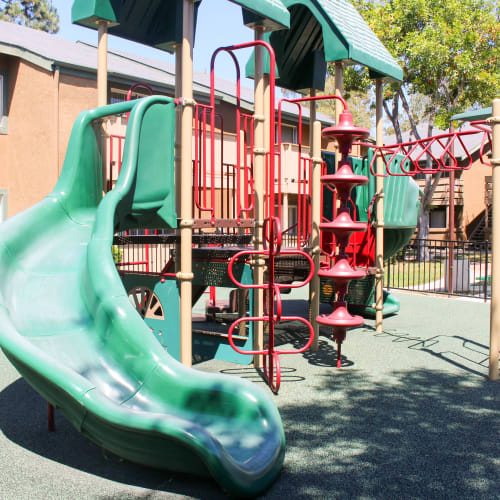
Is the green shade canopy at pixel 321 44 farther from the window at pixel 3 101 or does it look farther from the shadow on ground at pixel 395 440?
the window at pixel 3 101

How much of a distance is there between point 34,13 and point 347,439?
3929cm

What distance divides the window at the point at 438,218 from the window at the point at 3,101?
26.7 metres

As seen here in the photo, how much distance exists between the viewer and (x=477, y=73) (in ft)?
63.3

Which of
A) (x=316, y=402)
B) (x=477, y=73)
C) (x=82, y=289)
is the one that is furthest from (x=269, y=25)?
(x=477, y=73)

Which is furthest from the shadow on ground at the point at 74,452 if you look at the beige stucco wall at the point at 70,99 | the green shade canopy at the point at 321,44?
the beige stucco wall at the point at 70,99

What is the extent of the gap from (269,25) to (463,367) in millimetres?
4408

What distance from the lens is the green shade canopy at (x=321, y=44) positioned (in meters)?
7.17

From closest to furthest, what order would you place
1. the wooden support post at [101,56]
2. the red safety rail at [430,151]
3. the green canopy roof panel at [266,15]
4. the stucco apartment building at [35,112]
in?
the green canopy roof panel at [266,15], the red safety rail at [430,151], the wooden support post at [101,56], the stucco apartment building at [35,112]

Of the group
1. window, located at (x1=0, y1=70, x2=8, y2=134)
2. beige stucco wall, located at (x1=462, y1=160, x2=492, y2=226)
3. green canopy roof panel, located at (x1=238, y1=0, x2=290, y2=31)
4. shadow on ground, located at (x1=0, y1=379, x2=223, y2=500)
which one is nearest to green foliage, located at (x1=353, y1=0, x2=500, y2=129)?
window, located at (x1=0, y1=70, x2=8, y2=134)

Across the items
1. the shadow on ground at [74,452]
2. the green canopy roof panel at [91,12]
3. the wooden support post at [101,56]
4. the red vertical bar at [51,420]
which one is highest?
the green canopy roof panel at [91,12]

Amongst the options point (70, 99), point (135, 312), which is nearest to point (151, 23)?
point (135, 312)

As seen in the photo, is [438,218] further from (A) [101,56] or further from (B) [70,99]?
(A) [101,56]

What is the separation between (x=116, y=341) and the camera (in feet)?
12.5

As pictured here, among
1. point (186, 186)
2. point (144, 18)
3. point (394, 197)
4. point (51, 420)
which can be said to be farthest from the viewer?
point (394, 197)
